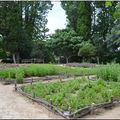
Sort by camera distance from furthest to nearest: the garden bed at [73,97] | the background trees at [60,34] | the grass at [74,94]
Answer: the background trees at [60,34], the grass at [74,94], the garden bed at [73,97]

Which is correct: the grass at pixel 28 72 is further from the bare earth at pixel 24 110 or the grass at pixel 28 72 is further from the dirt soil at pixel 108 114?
the dirt soil at pixel 108 114

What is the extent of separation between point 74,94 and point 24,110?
2505mm

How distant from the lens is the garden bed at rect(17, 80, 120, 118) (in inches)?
330

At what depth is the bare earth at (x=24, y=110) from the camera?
819 cm

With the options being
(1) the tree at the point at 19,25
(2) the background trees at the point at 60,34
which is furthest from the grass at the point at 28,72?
(1) the tree at the point at 19,25

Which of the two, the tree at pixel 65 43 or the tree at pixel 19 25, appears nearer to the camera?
the tree at pixel 19 25

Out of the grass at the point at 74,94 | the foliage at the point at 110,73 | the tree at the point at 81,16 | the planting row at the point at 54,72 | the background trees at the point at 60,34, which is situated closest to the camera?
the grass at the point at 74,94

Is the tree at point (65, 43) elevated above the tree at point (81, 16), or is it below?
below

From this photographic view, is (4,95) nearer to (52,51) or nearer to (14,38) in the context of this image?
(14,38)

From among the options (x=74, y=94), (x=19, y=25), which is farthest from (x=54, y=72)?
(x=19, y=25)

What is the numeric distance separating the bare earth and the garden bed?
220 mm

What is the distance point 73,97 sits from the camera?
9.78 metres

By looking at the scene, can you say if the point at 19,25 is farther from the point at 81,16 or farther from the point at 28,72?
the point at 28,72

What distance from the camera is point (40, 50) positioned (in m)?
36.5
